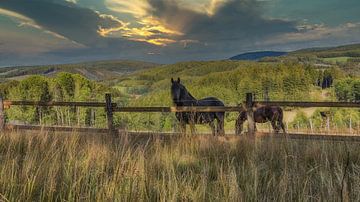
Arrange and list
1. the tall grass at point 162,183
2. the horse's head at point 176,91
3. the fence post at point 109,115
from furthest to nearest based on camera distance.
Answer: the horse's head at point 176,91 → the fence post at point 109,115 → the tall grass at point 162,183

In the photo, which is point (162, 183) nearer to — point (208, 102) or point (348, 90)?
point (208, 102)

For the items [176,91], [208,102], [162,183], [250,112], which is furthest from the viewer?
[208,102]

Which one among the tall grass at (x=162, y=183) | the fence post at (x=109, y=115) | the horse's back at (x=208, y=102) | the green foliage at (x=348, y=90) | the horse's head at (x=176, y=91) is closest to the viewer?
the tall grass at (x=162, y=183)

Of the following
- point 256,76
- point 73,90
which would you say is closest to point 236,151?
point 73,90

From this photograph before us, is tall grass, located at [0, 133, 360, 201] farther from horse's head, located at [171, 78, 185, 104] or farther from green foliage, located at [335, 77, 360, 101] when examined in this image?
green foliage, located at [335, 77, 360, 101]

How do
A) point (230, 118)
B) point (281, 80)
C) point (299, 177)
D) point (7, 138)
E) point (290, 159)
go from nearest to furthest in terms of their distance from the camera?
1. point (299, 177)
2. point (290, 159)
3. point (7, 138)
4. point (230, 118)
5. point (281, 80)

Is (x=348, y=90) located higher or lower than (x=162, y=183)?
higher

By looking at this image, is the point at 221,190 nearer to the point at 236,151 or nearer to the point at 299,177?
the point at 299,177

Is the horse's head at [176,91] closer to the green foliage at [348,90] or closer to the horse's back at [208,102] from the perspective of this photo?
the horse's back at [208,102]

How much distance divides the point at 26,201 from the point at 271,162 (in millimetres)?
2547

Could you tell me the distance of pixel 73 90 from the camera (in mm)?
88438

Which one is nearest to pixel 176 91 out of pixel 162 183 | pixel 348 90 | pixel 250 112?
pixel 250 112

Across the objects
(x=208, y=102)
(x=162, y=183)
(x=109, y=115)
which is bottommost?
(x=162, y=183)

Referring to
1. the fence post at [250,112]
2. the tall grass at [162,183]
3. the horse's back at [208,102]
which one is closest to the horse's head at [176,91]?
the horse's back at [208,102]
